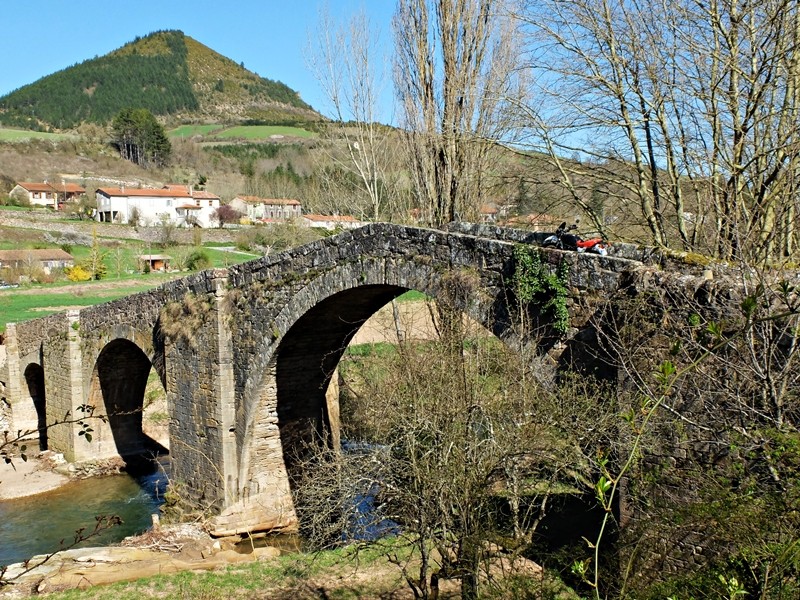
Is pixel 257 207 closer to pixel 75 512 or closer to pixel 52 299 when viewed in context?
pixel 52 299

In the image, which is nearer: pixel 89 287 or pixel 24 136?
pixel 89 287

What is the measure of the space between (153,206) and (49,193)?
12.5 metres

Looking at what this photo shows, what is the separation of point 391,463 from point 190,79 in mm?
148892

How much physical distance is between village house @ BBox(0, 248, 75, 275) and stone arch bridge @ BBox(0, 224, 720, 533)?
25973 mm

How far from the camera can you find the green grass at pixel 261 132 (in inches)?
4397

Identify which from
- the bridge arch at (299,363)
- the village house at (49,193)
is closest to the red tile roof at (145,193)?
the village house at (49,193)

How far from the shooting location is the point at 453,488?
6.39m

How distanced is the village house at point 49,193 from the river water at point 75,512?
57059 mm

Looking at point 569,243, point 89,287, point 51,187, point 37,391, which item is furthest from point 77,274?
point 569,243

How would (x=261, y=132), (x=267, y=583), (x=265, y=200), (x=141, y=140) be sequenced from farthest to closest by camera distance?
(x=261, y=132)
(x=141, y=140)
(x=265, y=200)
(x=267, y=583)

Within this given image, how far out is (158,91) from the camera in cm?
13175

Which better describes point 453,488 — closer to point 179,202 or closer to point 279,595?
point 279,595

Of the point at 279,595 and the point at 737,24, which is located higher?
the point at 737,24

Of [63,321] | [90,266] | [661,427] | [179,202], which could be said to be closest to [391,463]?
[661,427]
